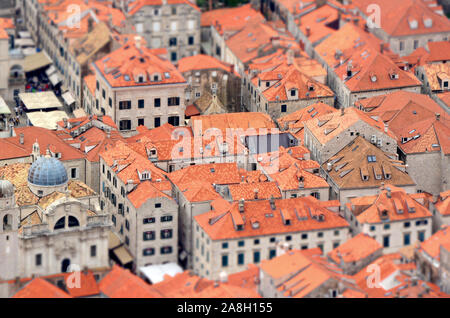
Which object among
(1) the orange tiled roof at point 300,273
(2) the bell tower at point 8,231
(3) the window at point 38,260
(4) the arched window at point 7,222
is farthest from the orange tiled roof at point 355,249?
(4) the arched window at point 7,222

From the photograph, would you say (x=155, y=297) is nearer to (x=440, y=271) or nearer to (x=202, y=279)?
(x=202, y=279)

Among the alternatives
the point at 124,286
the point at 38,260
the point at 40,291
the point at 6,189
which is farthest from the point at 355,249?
the point at 6,189

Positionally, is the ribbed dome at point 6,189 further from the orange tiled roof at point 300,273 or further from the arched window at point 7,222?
the orange tiled roof at point 300,273

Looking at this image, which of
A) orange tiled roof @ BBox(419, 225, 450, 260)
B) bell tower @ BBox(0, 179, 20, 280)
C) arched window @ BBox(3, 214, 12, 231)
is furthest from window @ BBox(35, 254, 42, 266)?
orange tiled roof @ BBox(419, 225, 450, 260)

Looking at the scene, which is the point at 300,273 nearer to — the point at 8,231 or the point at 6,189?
the point at 8,231
